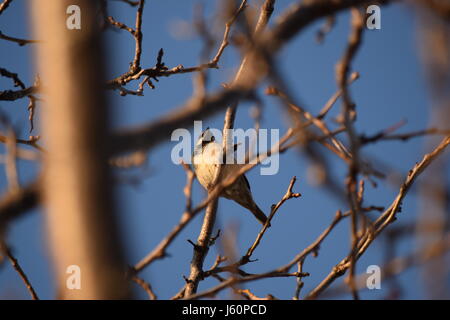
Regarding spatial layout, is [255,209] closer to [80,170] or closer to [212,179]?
[212,179]

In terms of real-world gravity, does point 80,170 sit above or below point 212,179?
below

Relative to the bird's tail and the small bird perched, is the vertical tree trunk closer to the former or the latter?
the small bird perched

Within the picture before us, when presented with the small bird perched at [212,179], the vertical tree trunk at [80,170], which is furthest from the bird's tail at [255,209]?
the vertical tree trunk at [80,170]

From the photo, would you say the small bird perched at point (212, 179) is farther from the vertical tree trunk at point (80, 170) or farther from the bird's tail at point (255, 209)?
the vertical tree trunk at point (80, 170)

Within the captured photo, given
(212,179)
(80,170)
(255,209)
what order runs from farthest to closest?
(255,209)
(212,179)
(80,170)

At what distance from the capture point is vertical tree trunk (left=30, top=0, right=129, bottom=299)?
1160 mm

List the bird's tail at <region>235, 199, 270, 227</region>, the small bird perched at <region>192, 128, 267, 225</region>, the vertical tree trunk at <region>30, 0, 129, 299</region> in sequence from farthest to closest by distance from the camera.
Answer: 1. the bird's tail at <region>235, 199, 270, 227</region>
2. the small bird perched at <region>192, 128, 267, 225</region>
3. the vertical tree trunk at <region>30, 0, 129, 299</region>

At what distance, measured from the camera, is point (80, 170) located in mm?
1165

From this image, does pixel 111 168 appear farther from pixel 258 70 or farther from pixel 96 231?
pixel 258 70

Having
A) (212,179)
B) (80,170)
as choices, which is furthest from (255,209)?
(80,170)

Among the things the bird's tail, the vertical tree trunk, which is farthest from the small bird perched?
the vertical tree trunk

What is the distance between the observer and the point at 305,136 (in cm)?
167
